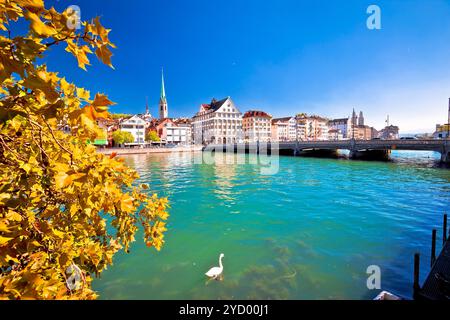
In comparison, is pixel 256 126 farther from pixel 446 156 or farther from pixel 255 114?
pixel 446 156

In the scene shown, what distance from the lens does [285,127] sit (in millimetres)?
132625

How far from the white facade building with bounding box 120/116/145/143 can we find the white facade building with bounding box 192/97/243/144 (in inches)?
1086

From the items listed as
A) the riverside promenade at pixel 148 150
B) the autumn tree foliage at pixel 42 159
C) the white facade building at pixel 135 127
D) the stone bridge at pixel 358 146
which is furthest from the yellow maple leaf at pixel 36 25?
the white facade building at pixel 135 127

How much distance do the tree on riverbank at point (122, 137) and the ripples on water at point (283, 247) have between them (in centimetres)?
7406

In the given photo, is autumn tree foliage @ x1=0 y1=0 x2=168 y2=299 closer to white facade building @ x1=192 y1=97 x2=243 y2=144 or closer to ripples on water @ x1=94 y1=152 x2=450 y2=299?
ripples on water @ x1=94 y1=152 x2=450 y2=299

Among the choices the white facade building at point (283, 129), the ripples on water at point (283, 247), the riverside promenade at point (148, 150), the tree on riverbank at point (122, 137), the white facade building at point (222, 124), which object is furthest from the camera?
the white facade building at point (283, 129)

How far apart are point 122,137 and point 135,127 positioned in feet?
40.3

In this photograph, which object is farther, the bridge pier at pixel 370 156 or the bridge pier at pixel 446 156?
the bridge pier at pixel 370 156

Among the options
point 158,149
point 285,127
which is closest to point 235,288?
point 158,149

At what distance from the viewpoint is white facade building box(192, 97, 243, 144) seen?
4124 inches

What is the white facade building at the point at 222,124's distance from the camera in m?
105

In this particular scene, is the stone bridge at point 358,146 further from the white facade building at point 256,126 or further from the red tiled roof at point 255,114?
the red tiled roof at point 255,114

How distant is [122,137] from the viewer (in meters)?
85.1

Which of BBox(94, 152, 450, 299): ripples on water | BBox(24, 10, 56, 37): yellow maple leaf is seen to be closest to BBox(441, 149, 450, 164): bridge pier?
BBox(94, 152, 450, 299): ripples on water
